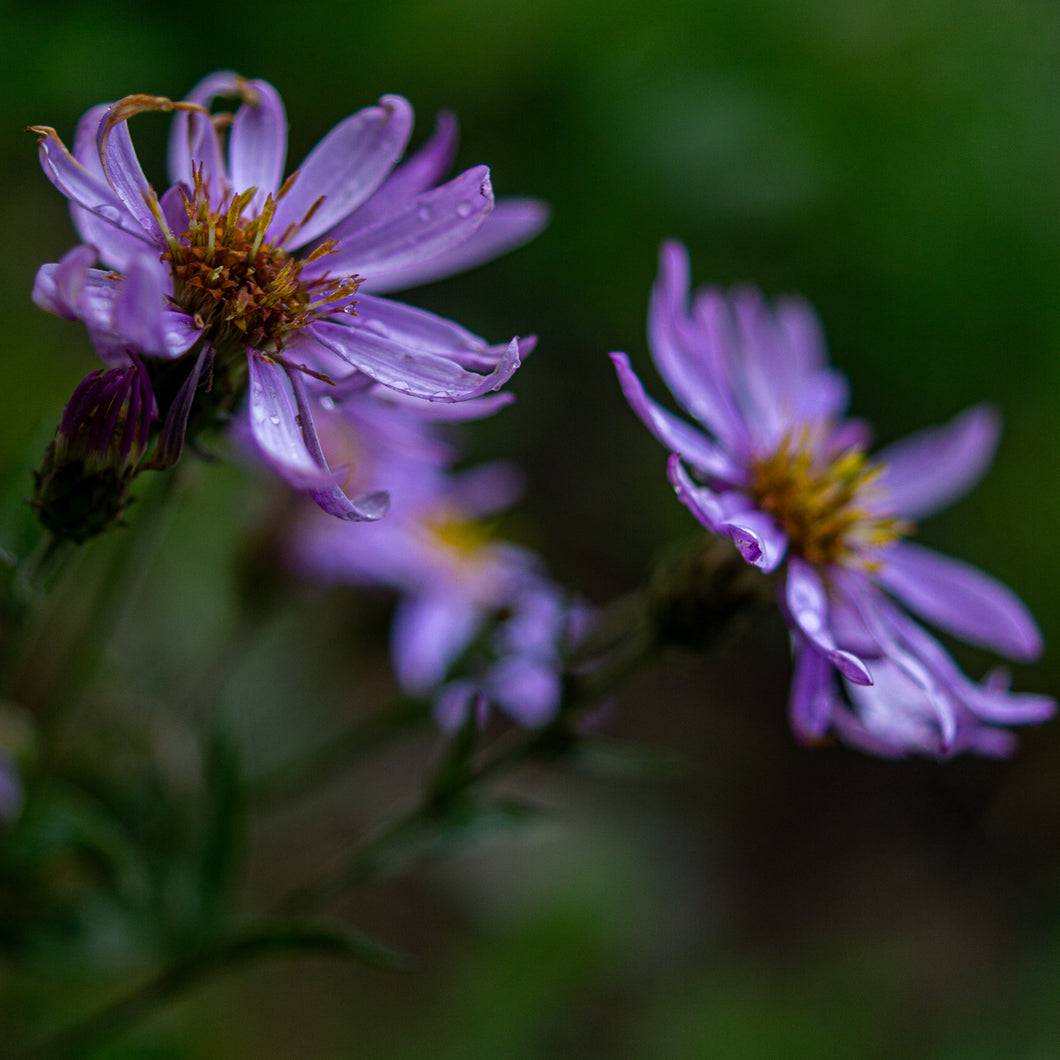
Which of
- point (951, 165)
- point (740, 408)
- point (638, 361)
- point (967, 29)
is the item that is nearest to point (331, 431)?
point (740, 408)

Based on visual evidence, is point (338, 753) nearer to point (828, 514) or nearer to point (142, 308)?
point (828, 514)

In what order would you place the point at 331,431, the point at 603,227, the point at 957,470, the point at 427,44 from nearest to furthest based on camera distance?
the point at 957,470 < the point at 331,431 < the point at 427,44 < the point at 603,227

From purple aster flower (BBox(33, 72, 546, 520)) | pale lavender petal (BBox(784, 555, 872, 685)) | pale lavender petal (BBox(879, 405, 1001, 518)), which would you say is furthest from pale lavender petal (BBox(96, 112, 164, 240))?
pale lavender petal (BBox(879, 405, 1001, 518))

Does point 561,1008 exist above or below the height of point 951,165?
below

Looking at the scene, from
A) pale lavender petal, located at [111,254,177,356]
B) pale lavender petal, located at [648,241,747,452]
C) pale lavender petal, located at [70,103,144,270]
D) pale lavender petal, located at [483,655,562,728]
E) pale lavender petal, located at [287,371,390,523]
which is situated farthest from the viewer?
pale lavender petal, located at [483,655,562,728]

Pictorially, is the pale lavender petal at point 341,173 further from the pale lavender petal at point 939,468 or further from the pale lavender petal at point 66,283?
the pale lavender petal at point 939,468

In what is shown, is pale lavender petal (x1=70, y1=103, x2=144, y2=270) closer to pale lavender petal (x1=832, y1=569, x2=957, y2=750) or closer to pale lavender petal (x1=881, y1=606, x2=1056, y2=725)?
pale lavender petal (x1=832, y1=569, x2=957, y2=750)

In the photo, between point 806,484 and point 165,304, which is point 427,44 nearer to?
point 806,484
